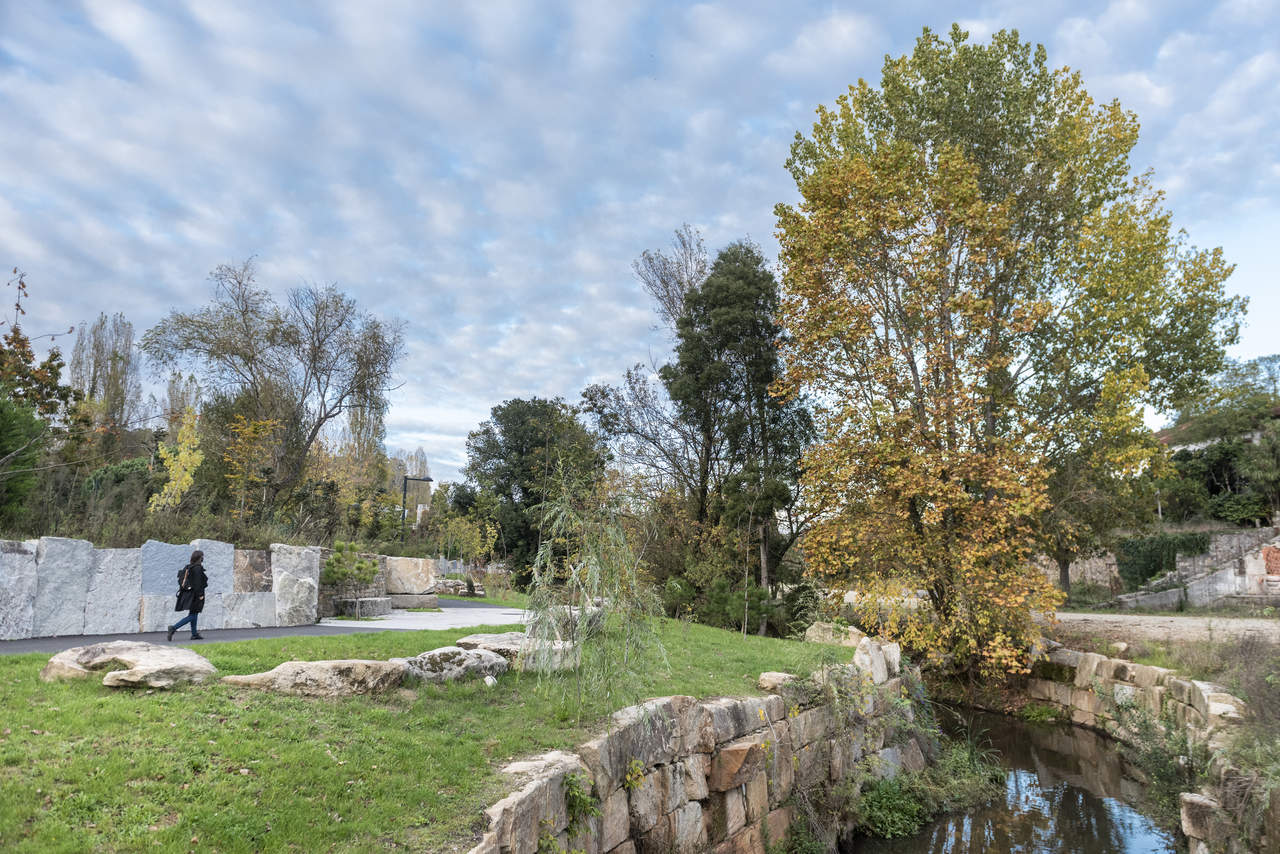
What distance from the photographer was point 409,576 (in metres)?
16.5

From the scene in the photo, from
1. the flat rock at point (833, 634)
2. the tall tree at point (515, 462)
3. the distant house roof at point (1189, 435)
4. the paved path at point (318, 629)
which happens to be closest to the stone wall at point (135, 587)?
the paved path at point (318, 629)

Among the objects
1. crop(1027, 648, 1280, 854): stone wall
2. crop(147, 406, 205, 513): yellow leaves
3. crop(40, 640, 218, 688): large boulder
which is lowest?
crop(1027, 648, 1280, 854): stone wall

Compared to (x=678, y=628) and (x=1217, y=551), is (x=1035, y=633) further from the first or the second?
(x=1217, y=551)

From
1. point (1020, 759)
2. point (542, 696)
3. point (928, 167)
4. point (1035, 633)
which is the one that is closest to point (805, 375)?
point (928, 167)

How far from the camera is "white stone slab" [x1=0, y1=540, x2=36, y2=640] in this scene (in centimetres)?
750

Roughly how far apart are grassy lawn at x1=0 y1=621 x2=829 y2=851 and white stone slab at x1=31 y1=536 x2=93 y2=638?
2.53m

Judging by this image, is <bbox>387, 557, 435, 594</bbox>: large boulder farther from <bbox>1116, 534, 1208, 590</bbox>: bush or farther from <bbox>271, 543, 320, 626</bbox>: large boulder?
<bbox>1116, 534, 1208, 590</bbox>: bush

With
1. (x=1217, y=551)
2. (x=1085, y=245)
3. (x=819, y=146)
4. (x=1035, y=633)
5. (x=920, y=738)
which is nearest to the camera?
(x=920, y=738)

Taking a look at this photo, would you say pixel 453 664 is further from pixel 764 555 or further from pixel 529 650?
pixel 764 555

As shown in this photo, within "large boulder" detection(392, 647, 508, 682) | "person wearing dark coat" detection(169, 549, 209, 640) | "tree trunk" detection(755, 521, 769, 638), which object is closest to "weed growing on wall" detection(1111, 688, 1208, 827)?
"large boulder" detection(392, 647, 508, 682)

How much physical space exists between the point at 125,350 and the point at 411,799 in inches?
1276

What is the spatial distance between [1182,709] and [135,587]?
44.6 feet

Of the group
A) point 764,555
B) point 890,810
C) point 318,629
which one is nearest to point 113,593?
point 318,629

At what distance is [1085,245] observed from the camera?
1241cm
